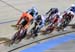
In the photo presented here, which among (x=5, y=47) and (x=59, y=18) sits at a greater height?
(x=59, y=18)

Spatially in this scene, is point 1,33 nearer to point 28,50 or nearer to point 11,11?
point 28,50

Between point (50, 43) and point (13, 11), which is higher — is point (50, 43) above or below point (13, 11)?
below

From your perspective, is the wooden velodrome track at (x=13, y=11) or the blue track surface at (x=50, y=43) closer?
the blue track surface at (x=50, y=43)

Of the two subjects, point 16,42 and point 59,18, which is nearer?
point 16,42

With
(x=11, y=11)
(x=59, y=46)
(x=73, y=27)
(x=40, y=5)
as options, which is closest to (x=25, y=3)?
(x=40, y=5)

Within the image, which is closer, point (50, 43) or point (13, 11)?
point (50, 43)

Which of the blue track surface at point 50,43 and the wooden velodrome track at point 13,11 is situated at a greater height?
the wooden velodrome track at point 13,11

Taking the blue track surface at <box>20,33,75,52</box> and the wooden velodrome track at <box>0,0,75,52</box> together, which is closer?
the blue track surface at <box>20,33,75,52</box>

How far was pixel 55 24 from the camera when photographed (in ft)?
18.6

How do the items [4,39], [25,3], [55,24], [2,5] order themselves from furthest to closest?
1. [25,3]
2. [2,5]
3. [55,24]
4. [4,39]

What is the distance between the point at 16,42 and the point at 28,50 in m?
0.27

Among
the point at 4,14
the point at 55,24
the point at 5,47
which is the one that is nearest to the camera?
the point at 5,47

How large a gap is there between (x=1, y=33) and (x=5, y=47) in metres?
0.69

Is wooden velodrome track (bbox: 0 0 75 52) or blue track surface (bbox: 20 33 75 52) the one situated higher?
wooden velodrome track (bbox: 0 0 75 52)
